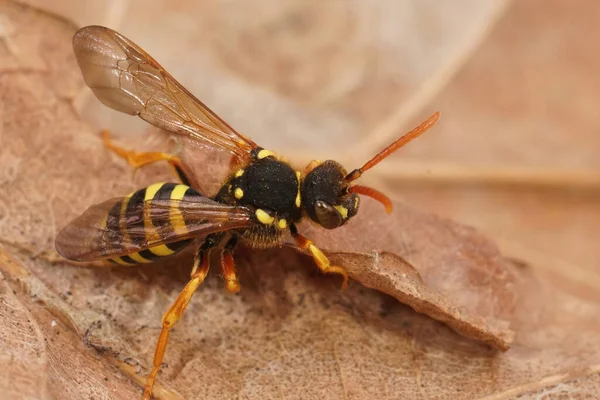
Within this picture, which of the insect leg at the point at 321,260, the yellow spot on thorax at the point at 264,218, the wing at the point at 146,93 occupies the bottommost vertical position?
the insect leg at the point at 321,260

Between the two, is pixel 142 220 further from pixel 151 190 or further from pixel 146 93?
pixel 146 93

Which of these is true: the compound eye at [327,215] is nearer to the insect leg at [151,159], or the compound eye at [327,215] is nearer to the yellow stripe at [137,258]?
the insect leg at [151,159]

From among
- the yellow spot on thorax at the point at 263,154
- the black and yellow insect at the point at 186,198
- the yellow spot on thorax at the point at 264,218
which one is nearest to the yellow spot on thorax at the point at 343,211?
the black and yellow insect at the point at 186,198

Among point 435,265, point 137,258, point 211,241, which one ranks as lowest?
point 137,258

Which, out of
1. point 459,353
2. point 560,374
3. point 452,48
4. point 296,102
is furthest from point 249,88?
point 560,374

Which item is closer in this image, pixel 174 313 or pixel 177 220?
pixel 174 313

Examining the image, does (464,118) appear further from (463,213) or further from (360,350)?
(360,350)

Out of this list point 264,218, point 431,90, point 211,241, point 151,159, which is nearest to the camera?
point 264,218

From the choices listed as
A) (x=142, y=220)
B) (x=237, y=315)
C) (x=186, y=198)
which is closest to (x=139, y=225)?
(x=142, y=220)
